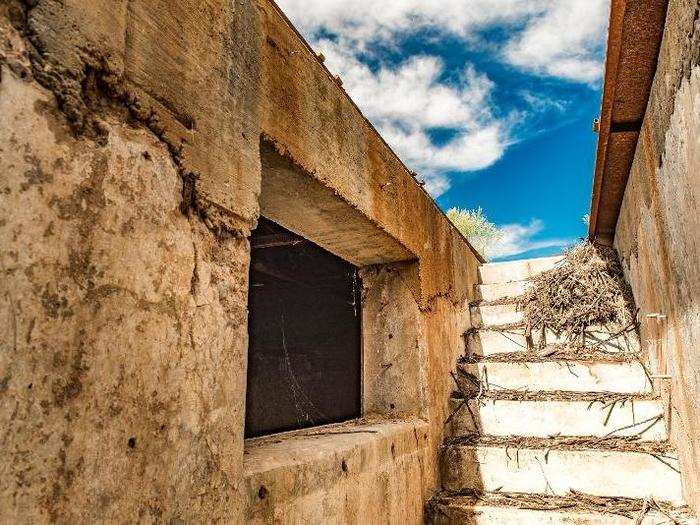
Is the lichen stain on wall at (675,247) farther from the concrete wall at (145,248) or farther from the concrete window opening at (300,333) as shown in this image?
the concrete window opening at (300,333)

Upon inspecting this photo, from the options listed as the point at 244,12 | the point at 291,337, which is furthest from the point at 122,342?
the point at 291,337

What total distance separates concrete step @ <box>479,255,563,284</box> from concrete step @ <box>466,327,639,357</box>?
97 centimetres

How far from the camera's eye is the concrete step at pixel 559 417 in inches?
121

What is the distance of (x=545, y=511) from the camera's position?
2.68m

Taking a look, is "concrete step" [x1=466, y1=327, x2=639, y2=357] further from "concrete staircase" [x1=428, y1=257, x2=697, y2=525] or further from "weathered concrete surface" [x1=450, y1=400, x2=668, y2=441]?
"weathered concrete surface" [x1=450, y1=400, x2=668, y2=441]

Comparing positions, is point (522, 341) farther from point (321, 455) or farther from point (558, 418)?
point (321, 455)

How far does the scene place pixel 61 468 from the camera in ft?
2.88

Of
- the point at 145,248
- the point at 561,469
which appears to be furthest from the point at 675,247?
the point at 145,248

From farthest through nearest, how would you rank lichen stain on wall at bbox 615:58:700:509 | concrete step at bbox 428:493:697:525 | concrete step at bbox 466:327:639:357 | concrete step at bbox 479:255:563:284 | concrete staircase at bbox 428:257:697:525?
concrete step at bbox 479:255:563:284 < concrete step at bbox 466:327:639:357 < concrete staircase at bbox 428:257:697:525 < concrete step at bbox 428:493:697:525 < lichen stain on wall at bbox 615:58:700:509

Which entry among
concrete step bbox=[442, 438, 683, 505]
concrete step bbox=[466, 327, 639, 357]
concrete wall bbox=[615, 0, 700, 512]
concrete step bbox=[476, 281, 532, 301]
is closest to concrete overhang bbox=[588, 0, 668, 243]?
concrete wall bbox=[615, 0, 700, 512]

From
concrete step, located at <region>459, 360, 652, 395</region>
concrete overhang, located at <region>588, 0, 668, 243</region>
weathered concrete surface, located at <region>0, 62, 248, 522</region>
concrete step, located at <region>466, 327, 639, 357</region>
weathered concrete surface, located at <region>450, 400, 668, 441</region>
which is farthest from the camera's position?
concrete step, located at <region>466, 327, 639, 357</region>

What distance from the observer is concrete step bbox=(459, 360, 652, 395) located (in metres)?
3.36

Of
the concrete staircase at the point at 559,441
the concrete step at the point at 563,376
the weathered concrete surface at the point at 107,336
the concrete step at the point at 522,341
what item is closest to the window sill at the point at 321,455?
the weathered concrete surface at the point at 107,336

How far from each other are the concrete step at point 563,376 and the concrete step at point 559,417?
16 cm
